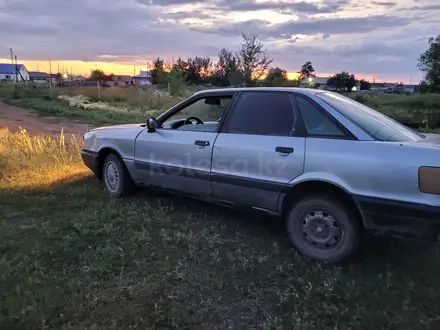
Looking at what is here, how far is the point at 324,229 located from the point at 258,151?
37.0 inches

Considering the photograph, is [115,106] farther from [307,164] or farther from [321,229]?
[321,229]

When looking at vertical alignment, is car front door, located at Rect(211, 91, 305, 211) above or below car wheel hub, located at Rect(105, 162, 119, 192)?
above

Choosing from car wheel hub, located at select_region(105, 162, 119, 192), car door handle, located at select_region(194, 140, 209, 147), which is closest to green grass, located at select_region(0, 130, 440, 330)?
car wheel hub, located at select_region(105, 162, 119, 192)

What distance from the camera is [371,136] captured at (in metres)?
3.46

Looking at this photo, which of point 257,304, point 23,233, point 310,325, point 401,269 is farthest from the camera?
point 23,233

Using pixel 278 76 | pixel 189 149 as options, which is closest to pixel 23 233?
pixel 189 149

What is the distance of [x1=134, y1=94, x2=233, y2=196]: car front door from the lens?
14.7 ft

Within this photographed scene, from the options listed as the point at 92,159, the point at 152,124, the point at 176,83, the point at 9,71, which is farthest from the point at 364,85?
the point at 9,71

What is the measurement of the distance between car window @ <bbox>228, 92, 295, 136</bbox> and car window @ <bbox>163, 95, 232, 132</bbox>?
0.83 ft

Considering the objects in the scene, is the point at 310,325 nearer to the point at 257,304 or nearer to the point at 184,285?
the point at 257,304

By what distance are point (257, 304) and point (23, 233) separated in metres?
2.78

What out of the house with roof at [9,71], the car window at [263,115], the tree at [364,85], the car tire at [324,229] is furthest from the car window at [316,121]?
the house with roof at [9,71]

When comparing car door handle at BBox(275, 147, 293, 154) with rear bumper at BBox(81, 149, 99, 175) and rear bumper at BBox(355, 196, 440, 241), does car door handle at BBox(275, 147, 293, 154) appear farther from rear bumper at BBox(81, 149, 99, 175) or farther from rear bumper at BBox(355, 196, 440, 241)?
rear bumper at BBox(81, 149, 99, 175)

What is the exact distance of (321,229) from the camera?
11.9 ft
